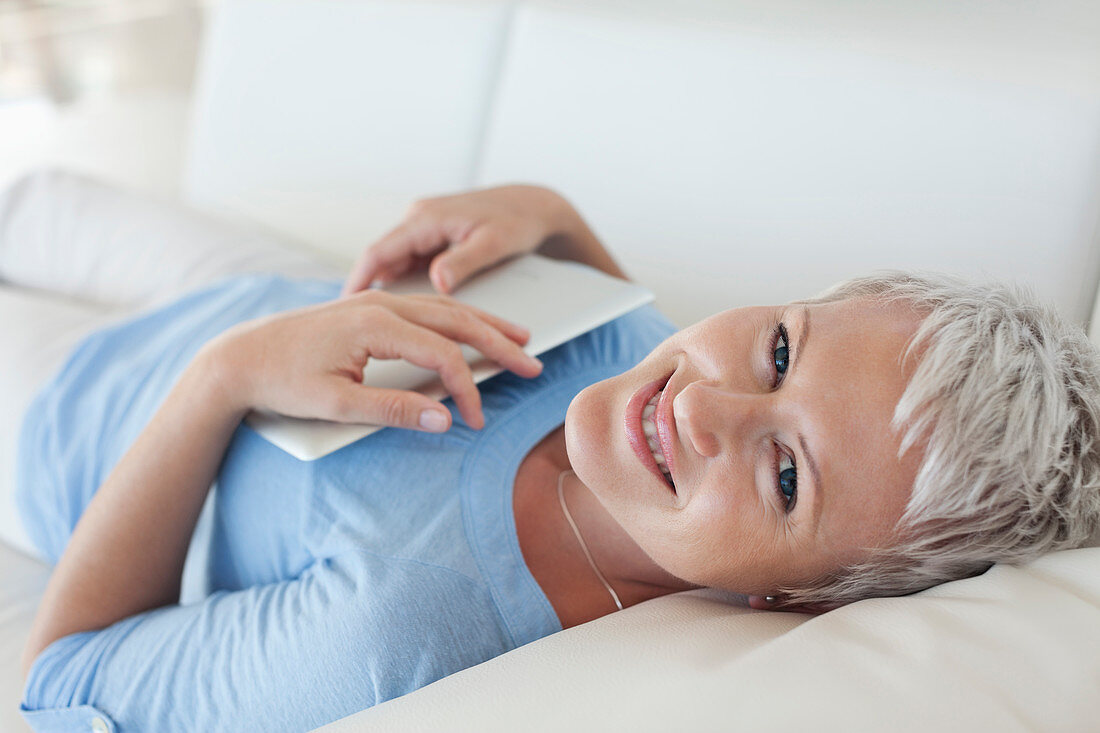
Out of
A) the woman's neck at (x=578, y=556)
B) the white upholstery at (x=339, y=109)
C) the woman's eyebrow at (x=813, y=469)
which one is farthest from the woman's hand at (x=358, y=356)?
the white upholstery at (x=339, y=109)

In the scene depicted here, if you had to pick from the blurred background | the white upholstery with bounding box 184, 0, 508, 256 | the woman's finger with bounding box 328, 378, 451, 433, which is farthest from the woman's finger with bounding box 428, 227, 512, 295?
the blurred background

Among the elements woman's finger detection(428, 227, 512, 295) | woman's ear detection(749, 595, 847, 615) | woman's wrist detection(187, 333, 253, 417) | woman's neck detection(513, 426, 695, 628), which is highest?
woman's finger detection(428, 227, 512, 295)

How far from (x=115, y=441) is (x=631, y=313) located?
2.54ft

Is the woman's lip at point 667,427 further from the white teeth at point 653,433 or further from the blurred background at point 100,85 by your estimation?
the blurred background at point 100,85

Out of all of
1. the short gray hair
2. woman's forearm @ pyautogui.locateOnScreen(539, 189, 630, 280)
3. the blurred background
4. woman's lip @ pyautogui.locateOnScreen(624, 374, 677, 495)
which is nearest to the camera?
the short gray hair

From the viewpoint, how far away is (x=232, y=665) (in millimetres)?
880

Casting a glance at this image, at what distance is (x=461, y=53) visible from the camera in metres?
1.74

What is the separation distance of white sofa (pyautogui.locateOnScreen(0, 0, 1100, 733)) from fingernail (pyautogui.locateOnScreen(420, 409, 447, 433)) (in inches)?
10.7

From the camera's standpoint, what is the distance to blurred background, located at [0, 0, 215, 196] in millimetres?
2838

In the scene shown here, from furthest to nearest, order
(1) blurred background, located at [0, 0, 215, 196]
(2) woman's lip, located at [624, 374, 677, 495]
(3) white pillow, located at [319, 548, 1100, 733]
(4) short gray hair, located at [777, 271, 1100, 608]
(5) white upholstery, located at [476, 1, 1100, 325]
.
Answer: (1) blurred background, located at [0, 0, 215, 196] < (5) white upholstery, located at [476, 1, 1100, 325] < (2) woman's lip, located at [624, 374, 677, 495] < (4) short gray hair, located at [777, 271, 1100, 608] < (3) white pillow, located at [319, 548, 1100, 733]

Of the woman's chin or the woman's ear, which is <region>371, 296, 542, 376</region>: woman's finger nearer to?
the woman's chin

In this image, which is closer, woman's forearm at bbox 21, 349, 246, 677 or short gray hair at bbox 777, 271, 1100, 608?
short gray hair at bbox 777, 271, 1100, 608

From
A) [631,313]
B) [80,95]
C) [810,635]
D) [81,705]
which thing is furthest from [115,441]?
[80,95]

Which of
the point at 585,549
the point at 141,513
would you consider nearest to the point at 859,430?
the point at 585,549
